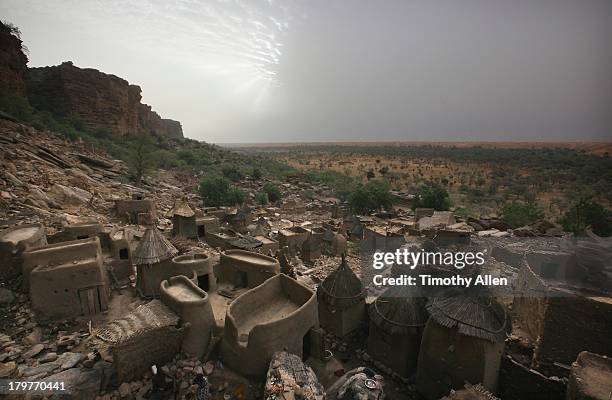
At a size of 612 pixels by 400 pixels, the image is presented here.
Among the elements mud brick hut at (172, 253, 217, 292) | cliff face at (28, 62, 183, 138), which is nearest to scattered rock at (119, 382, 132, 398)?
mud brick hut at (172, 253, 217, 292)

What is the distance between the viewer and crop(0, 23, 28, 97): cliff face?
32156mm

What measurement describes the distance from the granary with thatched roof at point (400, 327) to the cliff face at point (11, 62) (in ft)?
136

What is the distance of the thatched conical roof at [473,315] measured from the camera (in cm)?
829

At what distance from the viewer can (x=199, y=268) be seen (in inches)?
434

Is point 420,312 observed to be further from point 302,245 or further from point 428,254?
point 302,245

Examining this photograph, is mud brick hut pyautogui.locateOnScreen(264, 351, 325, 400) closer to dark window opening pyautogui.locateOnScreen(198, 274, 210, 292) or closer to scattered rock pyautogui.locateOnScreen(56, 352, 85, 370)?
dark window opening pyautogui.locateOnScreen(198, 274, 210, 292)

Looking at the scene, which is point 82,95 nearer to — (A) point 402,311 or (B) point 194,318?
(B) point 194,318

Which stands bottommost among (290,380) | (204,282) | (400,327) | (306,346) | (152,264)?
(306,346)

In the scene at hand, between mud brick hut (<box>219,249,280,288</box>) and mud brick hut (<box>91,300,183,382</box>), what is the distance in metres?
3.57

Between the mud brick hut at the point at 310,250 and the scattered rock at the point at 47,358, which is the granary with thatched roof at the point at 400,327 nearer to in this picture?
the scattered rock at the point at 47,358

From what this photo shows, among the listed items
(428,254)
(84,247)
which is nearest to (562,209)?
(428,254)

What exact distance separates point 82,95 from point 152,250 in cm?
5021

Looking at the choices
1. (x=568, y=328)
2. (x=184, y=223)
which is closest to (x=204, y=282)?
(x=184, y=223)

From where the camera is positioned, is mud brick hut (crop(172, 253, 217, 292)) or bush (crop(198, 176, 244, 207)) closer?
mud brick hut (crop(172, 253, 217, 292))
